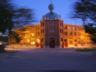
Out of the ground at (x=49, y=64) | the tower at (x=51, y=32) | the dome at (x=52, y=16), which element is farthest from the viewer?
the dome at (x=52, y=16)

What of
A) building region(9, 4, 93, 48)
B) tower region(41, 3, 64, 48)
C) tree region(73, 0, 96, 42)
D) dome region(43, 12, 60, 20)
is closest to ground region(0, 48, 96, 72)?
tree region(73, 0, 96, 42)

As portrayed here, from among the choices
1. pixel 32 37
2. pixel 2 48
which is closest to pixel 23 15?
pixel 2 48

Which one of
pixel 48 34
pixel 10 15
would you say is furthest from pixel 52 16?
pixel 10 15

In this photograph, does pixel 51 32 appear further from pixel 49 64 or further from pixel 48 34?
pixel 49 64

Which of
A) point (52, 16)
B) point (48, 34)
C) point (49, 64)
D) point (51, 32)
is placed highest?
point (52, 16)

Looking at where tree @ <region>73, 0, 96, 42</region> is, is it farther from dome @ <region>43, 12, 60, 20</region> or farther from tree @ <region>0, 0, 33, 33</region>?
dome @ <region>43, 12, 60, 20</region>

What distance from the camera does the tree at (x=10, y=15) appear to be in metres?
9.48

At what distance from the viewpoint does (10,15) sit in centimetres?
1014

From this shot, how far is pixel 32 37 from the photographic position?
3631 cm

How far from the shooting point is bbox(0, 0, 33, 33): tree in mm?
9477

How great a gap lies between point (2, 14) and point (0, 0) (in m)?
1.10

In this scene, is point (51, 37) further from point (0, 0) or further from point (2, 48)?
point (0, 0)

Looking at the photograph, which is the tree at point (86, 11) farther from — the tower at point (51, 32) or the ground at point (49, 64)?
the tower at point (51, 32)

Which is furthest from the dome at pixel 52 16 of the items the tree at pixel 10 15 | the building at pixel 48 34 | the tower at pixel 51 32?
the tree at pixel 10 15
